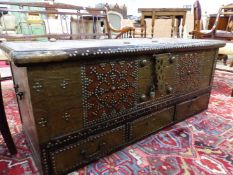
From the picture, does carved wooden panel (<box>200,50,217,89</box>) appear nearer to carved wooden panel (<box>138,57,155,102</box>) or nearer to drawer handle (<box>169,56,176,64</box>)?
drawer handle (<box>169,56,176,64</box>)

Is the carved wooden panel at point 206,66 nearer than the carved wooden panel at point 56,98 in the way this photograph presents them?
No

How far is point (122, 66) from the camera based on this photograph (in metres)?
1.03

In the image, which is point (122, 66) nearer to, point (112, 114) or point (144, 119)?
point (112, 114)

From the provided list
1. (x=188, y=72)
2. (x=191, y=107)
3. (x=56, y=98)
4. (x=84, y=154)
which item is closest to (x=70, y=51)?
(x=56, y=98)

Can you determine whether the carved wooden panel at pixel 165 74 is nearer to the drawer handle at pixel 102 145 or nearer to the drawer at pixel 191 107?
the drawer at pixel 191 107

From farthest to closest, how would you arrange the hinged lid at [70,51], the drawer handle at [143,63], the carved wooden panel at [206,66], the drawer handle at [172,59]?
the carved wooden panel at [206,66]
the drawer handle at [172,59]
the drawer handle at [143,63]
the hinged lid at [70,51]

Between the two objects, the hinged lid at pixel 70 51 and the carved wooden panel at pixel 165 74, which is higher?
the hinged lid at pixel 70 51

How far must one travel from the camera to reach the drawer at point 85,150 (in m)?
0.96

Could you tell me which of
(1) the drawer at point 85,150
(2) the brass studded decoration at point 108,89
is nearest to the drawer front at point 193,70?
(2) the brass studded decoration at point 108,89

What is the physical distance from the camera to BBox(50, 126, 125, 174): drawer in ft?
3.14

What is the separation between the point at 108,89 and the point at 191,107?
0.92 m

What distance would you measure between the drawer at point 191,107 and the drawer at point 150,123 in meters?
0.09

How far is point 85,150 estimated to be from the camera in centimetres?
104

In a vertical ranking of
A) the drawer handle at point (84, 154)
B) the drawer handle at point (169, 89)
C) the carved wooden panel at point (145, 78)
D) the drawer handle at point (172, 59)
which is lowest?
the drawer handle at point (84, 154)
